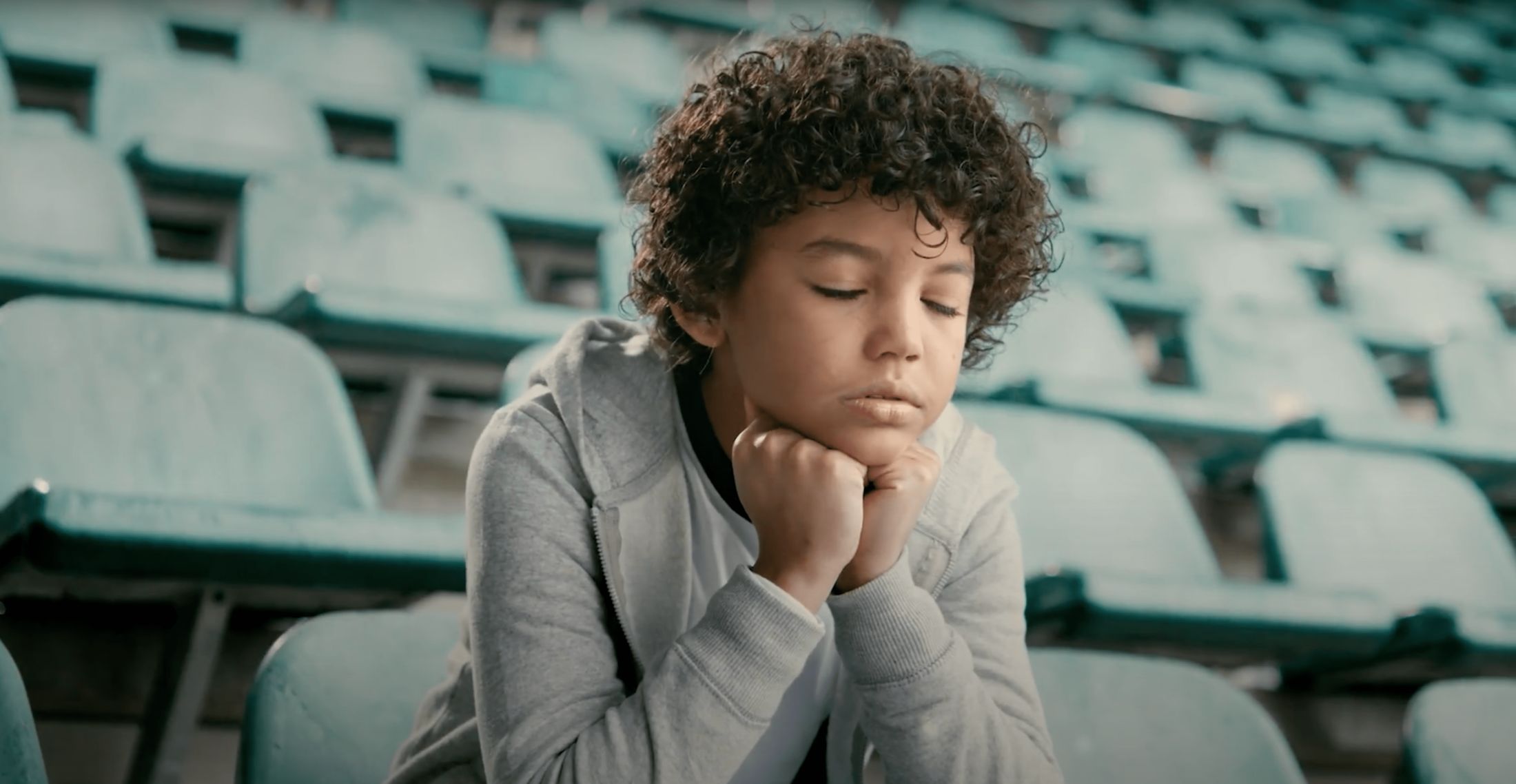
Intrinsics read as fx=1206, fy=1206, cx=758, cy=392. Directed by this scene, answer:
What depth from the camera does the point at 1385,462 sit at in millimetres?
974

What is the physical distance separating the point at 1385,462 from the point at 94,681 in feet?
3.07

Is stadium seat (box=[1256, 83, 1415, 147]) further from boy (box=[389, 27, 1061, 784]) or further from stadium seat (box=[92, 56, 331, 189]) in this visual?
boy (box=[389, 27, 1061, 784])

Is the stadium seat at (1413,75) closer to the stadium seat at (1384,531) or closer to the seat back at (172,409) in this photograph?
the stadium seat at (1384,531)

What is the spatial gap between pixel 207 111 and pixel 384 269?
1.32ft

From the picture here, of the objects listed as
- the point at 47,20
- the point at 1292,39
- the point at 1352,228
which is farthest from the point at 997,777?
the point at 1292,39

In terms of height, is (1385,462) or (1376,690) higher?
(1385,462)

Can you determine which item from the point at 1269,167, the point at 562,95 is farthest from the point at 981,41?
the point at 562,95

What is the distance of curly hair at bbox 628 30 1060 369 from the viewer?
1.23ft

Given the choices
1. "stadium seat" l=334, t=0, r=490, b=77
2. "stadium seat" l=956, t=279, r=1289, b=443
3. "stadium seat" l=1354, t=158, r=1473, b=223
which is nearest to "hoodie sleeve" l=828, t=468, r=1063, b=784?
"stadium seat" l=956, t=279, r=1289, b=443

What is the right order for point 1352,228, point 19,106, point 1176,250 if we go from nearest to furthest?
1. point 19,106
2. point 1176,250
3. point 1352,228

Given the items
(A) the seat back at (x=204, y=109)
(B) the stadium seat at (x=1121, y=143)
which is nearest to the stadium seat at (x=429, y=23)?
(A) the seat back at (x=204, y=109)

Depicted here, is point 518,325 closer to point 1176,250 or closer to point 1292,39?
point 1176,250

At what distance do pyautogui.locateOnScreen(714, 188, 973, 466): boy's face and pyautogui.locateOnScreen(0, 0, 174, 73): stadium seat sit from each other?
4.05ft

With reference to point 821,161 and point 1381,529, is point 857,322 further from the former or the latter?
point 1381,529
